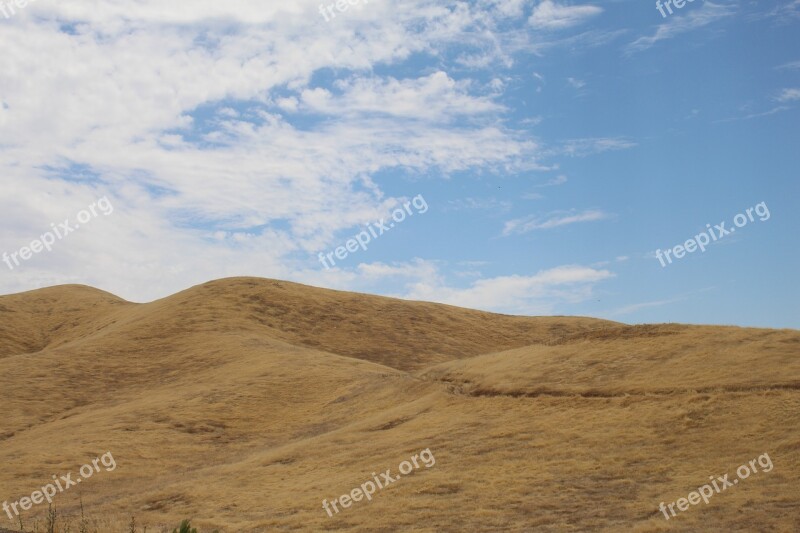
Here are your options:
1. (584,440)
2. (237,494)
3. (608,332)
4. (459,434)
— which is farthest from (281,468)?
(608,332)

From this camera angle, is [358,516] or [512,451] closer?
[358,516]

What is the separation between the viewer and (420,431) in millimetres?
30797

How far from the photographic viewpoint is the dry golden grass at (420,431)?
20484 millimetres

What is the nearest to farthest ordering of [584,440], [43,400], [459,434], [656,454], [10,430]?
1. [656,454]
2. [584,440]
3. [459,434]
4. [10,430]
5. [43,400]

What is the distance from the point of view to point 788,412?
23.0m

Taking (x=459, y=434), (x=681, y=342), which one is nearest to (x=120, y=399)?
(x=459, y=434)

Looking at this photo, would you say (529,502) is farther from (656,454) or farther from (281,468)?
(281,468)

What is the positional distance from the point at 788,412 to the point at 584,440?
21.4 feet

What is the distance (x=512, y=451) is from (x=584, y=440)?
2.56 metres

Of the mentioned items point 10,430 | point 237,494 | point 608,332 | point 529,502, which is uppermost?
point 10,430

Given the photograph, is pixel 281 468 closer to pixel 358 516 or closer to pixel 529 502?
pixel 358 516

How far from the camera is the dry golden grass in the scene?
2048cm

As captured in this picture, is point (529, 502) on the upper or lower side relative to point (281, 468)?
lower

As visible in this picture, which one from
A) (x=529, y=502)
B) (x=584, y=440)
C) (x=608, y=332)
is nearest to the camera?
(x=529, y=502)
